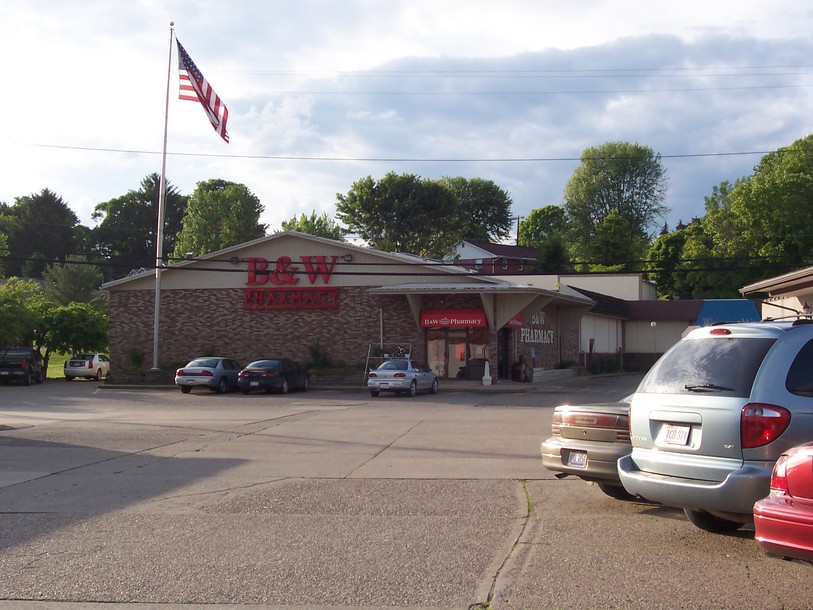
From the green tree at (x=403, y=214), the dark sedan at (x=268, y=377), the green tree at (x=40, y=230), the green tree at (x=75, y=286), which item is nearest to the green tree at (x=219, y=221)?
the green tree at (x=75, y=286)

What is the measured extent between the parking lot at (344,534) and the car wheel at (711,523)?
9 centimetres

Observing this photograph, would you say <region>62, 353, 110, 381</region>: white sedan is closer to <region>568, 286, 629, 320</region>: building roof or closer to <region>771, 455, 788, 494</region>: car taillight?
<region>568, 286, 629, 320</region>: building roof

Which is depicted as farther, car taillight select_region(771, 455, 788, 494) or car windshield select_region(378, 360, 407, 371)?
car windshield select_region(378, 360, 407, 371)

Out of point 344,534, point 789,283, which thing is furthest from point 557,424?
point 789,283

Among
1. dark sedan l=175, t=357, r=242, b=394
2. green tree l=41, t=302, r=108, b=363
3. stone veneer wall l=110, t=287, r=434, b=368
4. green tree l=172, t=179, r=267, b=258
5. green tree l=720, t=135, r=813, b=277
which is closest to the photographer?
A: dark sedan l=175, t=357, r=242, b=394

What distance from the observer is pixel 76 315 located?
4812cm

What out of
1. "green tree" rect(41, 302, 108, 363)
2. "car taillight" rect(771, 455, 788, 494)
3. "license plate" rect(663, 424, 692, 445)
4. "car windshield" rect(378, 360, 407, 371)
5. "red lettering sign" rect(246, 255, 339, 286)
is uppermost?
"red lettering sign" rect(246, 255, 339, 286)

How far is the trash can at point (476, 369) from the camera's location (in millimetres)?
38281

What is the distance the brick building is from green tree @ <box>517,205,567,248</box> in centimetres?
5350

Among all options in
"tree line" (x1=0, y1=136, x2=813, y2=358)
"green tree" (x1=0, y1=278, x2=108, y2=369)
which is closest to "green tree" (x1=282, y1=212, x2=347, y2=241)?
"tree line" (x1=0, y1=136, x2=813, y2=358)

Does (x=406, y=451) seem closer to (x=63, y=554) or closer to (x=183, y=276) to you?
(x=63, y=554)

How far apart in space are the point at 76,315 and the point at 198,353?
10435mm

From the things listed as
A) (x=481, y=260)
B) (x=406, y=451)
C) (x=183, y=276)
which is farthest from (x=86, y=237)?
(x=406, y=451)

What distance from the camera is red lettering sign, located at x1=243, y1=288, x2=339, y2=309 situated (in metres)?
40.4
